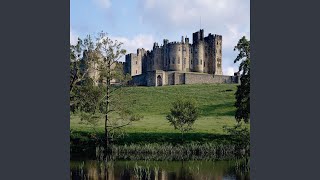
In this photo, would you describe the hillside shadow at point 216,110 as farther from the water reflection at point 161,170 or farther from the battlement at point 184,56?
Answer: the battlement at point 184,56

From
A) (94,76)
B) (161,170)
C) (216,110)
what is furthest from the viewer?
(216,110)

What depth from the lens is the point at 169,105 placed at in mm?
48031

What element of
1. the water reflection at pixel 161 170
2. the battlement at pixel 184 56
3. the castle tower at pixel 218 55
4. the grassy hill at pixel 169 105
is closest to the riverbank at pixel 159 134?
the grassy hill at pixel 169 105

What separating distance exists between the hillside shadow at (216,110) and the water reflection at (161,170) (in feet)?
63.5

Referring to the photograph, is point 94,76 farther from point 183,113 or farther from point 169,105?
point 169,105

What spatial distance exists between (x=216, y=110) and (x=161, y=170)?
25230 mm

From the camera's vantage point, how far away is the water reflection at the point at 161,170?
59.5 ft

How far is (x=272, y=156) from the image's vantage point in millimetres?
7648

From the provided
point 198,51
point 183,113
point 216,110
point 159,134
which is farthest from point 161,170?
point 198,51

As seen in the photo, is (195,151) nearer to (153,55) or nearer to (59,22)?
(59,22)

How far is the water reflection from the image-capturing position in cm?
1812

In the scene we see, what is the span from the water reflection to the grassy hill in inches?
195

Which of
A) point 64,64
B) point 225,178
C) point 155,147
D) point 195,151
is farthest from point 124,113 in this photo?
point 64,64

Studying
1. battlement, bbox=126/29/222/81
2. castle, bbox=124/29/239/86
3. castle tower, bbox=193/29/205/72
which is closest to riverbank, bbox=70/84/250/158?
castle, bbox=124/29/239/86
